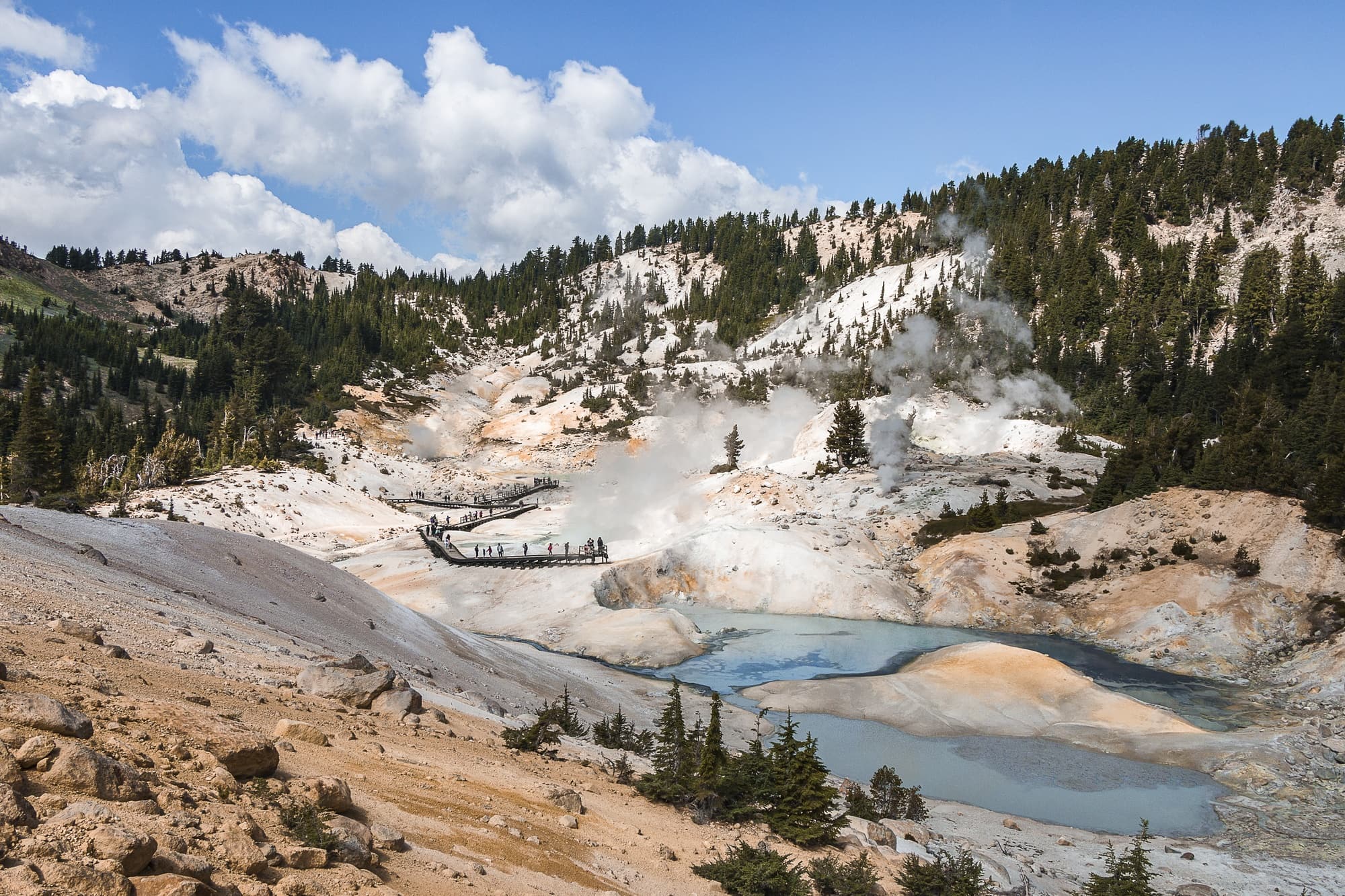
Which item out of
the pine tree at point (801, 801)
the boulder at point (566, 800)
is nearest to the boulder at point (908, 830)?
the pine tree at point (801, 801)

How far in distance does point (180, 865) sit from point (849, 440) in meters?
75.4

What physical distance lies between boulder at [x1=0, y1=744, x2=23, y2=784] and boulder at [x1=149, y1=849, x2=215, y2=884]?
125 cm

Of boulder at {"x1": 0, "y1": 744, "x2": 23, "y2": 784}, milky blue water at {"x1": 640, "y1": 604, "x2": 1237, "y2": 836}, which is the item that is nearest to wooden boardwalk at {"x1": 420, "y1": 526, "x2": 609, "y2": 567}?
milky blue water at {"x1": 640, "y1": 604, "x2": 1237, "y2": 836}

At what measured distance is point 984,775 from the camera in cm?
2764

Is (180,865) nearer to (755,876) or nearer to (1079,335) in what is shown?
(755,876)

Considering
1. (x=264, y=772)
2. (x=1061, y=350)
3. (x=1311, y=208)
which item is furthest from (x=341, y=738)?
(x=1311, y=208)

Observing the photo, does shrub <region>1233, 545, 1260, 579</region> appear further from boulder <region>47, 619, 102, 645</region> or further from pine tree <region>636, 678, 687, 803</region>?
boulder <region>47, 619, 102, 645</region>

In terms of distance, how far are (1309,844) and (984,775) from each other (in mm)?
8820

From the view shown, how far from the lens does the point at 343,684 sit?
14930mm

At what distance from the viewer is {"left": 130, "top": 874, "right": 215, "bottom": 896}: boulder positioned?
5762 mm

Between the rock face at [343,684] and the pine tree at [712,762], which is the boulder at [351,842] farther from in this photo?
the pine tree at [712,762]

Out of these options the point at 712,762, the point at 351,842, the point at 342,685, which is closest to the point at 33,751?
the point at 351,842

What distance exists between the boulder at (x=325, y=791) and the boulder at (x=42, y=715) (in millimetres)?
2189

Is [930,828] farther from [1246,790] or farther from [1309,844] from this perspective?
[1246,790]
